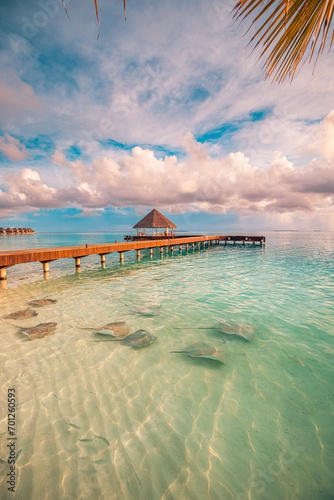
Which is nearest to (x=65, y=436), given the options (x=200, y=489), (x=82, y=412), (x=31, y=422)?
(x=82, y=412)

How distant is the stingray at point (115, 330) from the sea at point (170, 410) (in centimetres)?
26

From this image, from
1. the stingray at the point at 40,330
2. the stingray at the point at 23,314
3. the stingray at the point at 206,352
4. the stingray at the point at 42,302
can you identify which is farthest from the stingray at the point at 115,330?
the stingray at the point at 42,302

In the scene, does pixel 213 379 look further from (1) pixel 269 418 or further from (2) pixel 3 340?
(2) pixel 3 340

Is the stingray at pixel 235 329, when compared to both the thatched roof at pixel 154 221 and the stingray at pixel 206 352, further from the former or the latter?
the thatched roof at pixel 154 221

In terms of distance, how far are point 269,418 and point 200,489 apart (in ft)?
4.71

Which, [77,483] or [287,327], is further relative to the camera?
[287,327]

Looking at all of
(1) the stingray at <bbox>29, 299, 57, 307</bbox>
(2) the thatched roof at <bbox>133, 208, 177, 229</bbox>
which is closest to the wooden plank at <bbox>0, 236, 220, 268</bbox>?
(1) the stingray at <bbox>29, 299, 57, 307</bbox>

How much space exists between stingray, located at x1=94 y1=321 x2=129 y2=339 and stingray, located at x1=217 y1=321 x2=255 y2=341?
104 inches

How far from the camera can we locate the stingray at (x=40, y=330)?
5.52m

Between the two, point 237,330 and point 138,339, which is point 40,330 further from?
point 237,330

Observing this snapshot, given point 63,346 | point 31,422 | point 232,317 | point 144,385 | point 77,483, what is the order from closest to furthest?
point 77,483, point 31,422, point 144,385, point 63,346, point 232,317

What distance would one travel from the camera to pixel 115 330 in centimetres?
577

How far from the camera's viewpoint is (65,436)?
281 centimetres

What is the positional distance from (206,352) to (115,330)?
8.28ft
